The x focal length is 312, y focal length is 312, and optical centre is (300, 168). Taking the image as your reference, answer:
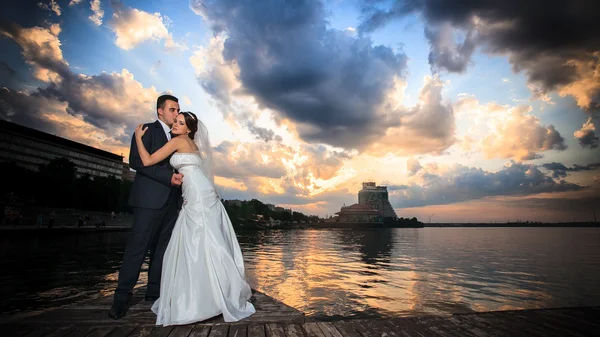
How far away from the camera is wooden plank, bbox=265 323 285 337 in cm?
340

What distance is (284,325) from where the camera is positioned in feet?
12.1

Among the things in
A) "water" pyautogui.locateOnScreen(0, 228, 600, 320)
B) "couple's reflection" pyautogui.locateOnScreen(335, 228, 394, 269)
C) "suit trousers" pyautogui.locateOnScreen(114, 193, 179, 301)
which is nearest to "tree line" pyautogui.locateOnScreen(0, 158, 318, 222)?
"couple's reflection" pyautogui.locateOnScreen(335, 228, 394, 269)

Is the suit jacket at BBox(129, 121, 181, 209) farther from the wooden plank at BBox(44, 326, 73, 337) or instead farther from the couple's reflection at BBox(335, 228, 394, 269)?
the couple's reflection at BBox(335, 228, 394, 269)

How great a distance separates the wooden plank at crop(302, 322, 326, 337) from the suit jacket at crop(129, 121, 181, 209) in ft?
8.56

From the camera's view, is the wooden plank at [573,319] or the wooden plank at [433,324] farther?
the wooden plank at [573,319]

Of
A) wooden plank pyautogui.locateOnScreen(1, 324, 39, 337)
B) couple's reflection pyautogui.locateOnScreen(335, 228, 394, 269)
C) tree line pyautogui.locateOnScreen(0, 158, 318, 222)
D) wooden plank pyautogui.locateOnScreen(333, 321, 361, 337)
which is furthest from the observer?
tree line pyautogui.locateOnScreen(0, 158, 318, 222)

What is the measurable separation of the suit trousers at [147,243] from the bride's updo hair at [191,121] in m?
1.02

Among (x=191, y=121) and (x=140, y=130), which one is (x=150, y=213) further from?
(x=191, y=121)

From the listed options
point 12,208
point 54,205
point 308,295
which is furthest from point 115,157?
point 308,295

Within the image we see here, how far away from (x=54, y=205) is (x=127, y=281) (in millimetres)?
70491

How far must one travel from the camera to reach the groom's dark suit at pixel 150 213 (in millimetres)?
4324

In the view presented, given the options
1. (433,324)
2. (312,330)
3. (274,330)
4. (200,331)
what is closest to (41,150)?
(200,331)

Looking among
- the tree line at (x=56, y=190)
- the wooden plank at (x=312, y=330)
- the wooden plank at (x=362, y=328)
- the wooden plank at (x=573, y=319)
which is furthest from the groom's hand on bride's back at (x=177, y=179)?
the tree line at (x=56, y=190)

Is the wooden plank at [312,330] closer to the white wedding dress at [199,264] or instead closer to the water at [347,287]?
the white wedding dress at [199,264]
